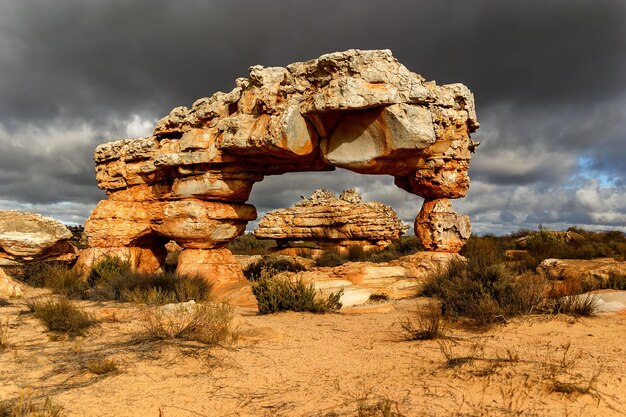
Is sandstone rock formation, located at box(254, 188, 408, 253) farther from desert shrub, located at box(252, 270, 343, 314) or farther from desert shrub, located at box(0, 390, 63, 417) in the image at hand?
desert shrub, located at box(0, 390, 63, 417)

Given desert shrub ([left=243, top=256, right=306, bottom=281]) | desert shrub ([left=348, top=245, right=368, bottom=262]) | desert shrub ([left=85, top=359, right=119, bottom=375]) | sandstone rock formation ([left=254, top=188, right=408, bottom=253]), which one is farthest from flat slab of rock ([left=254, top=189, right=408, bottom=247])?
desert shrub ([left=85, top=359, right=119, bottom=375])

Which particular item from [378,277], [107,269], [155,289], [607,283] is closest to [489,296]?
[607,283]

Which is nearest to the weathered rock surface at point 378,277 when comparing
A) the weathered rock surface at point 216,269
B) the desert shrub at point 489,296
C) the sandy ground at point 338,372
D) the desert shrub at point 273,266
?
the weathered rock surface at point 216,269

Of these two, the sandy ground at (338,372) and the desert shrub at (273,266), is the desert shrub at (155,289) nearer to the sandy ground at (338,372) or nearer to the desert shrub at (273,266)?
the sandy ground at (338,372)

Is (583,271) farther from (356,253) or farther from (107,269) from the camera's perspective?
(107,269)

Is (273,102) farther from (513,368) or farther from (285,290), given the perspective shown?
(513,368)

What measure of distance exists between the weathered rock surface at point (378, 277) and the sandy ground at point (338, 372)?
146 inches

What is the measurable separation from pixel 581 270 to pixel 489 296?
423cm

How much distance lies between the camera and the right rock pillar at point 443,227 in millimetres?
12781

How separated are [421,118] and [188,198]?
7.63 metres

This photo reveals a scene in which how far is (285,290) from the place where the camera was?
350 inches

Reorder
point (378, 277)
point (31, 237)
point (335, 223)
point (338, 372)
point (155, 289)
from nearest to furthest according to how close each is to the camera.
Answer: point (338, 372)
point (155, 289)
point (378, 277)
point (31, 237)
point (335, 223)

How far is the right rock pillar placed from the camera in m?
12.8

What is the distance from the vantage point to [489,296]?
6.71m
